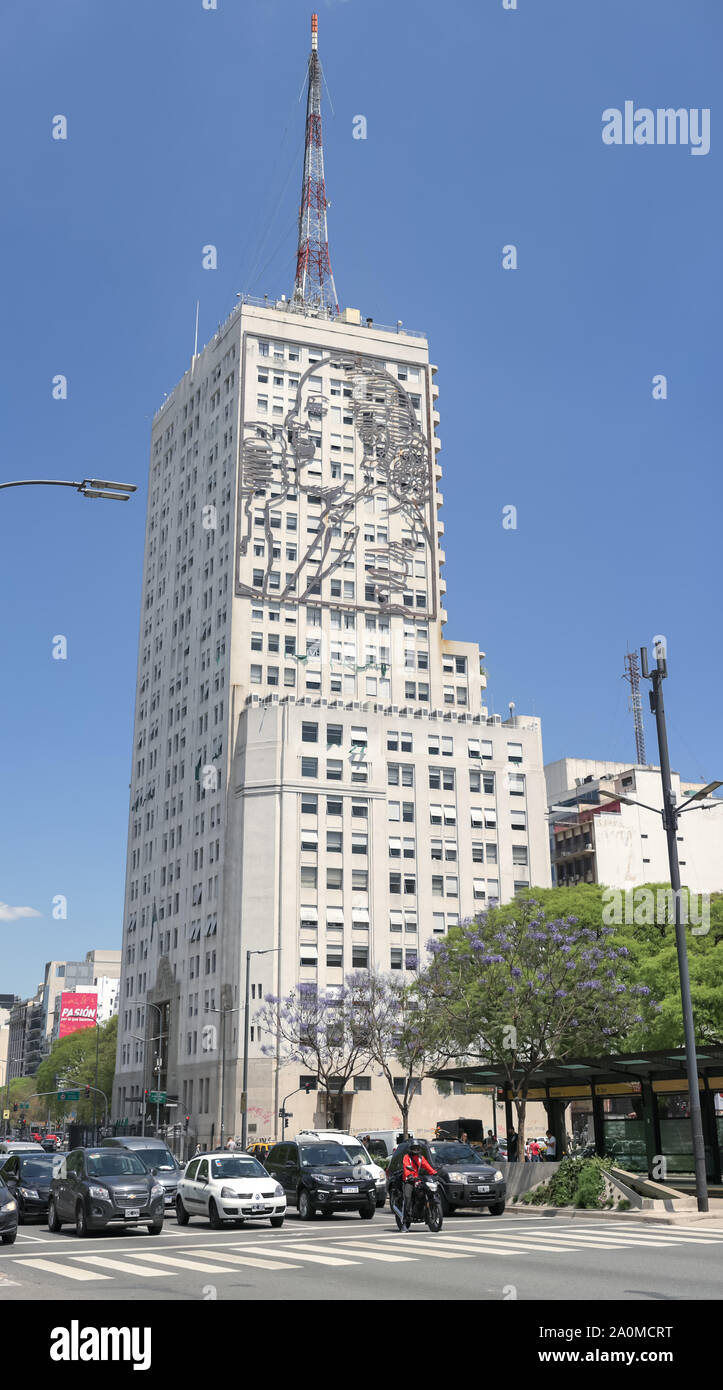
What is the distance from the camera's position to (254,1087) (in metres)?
81.2

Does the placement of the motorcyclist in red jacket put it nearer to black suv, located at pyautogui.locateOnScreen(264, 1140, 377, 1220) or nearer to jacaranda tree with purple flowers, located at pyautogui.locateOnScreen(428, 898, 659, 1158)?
black suv, located at pyautogui.locateOnScreen(264, 1140, 377, 1220)

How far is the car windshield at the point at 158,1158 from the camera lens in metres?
32.1

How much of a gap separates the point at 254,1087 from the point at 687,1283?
70.1 meters

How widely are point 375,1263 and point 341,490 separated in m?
88.3

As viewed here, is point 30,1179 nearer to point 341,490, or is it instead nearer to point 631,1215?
point 631,1215

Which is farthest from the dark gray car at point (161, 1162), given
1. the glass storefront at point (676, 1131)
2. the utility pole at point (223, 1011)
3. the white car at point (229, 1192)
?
the utility pole at point (223, 1011)

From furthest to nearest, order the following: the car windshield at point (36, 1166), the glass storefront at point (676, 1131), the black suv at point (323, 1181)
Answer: the glass storefront at point (676, 1131), the car windshield at point (36, 1166), the black suv at point (323, 1181)

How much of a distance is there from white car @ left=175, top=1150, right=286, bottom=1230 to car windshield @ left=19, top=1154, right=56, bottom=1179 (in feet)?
12.6

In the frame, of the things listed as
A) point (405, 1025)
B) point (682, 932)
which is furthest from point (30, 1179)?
point (405, 1025)

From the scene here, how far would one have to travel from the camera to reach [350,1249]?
A: 20469 millimetres

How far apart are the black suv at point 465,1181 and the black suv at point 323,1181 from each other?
0.82m

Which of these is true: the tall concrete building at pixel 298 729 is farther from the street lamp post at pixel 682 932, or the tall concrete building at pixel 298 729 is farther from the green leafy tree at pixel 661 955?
the street lamp post at pixel 682 932

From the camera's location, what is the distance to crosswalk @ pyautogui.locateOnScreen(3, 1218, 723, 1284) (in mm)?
17672
